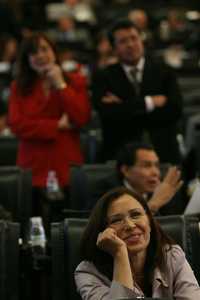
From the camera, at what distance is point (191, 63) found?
1245 centimetres

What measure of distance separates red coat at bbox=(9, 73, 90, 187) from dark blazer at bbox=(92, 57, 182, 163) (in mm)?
147

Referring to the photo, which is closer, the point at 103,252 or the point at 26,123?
the point at 103,252

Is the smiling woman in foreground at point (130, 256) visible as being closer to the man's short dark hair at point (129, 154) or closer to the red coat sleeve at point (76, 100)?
the man's short dark hair at point (129, 154)

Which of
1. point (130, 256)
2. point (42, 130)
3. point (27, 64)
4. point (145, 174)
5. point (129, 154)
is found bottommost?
point (130, 256)

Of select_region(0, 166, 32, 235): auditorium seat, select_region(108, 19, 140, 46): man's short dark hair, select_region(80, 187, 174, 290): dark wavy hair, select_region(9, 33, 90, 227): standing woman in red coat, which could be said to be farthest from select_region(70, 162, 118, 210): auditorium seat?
select_region(80, 187, 174, 290): dark wavy hair

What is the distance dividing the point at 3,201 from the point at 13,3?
466 inches

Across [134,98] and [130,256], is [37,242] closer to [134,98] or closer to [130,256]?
[130,256]

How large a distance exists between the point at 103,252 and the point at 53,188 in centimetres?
Result: 205

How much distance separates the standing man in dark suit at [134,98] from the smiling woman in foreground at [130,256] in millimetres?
2195

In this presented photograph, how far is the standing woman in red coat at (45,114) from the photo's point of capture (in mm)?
6191

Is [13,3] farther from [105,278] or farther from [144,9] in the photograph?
[105,278]

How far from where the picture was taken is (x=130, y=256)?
3.97 metres

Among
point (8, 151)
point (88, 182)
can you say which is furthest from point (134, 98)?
point (8, 151)

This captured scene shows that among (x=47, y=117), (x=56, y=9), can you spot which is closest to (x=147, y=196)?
(x=47, y=117)
